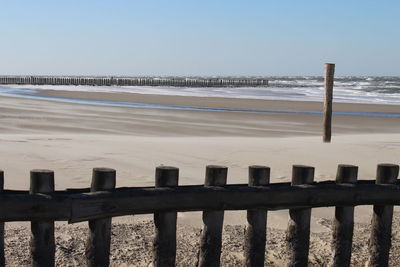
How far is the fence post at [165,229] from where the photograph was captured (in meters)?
3.80

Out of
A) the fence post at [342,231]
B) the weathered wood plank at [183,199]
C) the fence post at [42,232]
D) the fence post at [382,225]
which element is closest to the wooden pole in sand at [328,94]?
the fence post at [382,225]

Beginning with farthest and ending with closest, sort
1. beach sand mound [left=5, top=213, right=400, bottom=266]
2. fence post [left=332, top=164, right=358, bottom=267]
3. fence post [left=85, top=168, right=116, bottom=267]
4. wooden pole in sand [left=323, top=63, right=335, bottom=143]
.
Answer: wooden pole in sand [left=323, top=63, right=335, bottom=143] → beach sand mound [left=5, top=213, right=400, bottom=266] → fence post [left=332, top=164, right=358, bottom=267] → fence post [left=85, top=168, right=116, bottom=267]

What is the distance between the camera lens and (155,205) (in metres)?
3.73

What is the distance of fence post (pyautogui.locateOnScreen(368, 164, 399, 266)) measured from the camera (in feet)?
14.5

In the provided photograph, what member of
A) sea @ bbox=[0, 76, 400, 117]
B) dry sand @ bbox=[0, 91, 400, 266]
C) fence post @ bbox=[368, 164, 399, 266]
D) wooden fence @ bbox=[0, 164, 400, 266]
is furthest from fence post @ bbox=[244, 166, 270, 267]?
sea @ bbox=[0, 76, 400, 117]

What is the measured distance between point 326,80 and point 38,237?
12250mm

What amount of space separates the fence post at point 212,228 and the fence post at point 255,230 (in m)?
0.22

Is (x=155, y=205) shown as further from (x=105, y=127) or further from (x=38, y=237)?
(x=105, y=127)

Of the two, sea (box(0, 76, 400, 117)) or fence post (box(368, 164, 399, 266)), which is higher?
fence post (box(368, 164, 399, 266))

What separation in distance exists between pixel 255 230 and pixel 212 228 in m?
0.33

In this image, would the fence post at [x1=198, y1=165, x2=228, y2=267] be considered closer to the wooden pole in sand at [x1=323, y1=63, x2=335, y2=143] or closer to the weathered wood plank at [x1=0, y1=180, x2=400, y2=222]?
the weathered wood plank at [x1=0, y1=180, x2=400, y2=222]

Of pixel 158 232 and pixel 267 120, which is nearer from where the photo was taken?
pixel 158 232

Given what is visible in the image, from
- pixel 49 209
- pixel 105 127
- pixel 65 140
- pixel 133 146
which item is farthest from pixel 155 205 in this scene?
pixel 105 127

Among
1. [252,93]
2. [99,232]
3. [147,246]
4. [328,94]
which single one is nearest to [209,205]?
[99,232]
